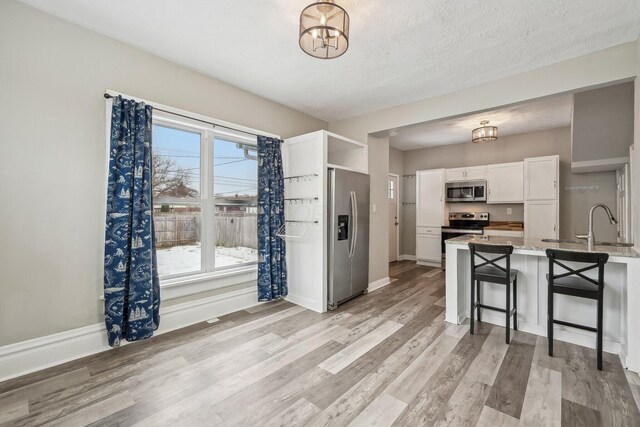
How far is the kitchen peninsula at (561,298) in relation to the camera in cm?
218

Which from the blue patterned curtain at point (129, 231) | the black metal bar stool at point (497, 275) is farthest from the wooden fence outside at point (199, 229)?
the black metal bar stool at point (497, 275)

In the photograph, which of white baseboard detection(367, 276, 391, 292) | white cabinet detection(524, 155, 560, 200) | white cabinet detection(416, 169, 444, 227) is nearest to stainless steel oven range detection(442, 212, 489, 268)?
white cabinet detection(416, 169, 444, 227)

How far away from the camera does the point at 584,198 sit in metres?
4.79

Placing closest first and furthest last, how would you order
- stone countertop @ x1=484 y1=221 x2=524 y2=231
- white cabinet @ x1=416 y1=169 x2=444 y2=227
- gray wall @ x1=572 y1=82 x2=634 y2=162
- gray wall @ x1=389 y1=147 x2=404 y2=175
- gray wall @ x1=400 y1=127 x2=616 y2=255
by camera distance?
gray wall @ x1=572 y1=82 x2=634 y2=162 < gray wall @ x1=400 y1=127 x2=616 y2=255 < stone countertop @ x1=484 y1=221 x2=524 y2=231 < white cabinet @ x1=416 y1=169 x2=444 y2=227 < gray wall @ x1=389 y1=147 x2=404 y2=175

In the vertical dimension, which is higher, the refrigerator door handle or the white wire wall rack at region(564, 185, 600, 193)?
the white wire wall rack at region(564, 185, 600, 193)

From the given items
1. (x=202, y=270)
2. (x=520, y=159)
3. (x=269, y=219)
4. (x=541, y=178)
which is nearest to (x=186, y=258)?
(x=202, y=270)

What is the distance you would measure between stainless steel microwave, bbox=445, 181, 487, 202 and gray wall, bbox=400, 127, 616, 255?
1.58 feet

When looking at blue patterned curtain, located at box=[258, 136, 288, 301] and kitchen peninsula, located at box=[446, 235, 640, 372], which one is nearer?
kitchen peninsula, located at box=[446, 235, 640, 372]

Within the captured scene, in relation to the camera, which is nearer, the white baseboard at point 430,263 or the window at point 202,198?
the window at point 202,198

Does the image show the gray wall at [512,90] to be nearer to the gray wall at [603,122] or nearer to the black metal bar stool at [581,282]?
the gray wall at [603,122]

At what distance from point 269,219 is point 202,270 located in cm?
101

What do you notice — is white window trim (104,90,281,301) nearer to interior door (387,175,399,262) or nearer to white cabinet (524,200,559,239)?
interior door (387,175,399,262)

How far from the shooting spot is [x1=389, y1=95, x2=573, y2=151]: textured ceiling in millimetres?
4094

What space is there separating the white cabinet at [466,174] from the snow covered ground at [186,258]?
15.7ft
